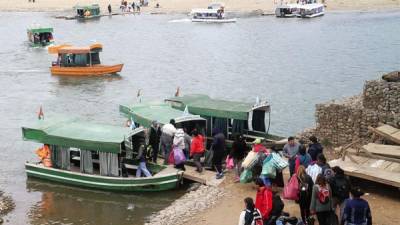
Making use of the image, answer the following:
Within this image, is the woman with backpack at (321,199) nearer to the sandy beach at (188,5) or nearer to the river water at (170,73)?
the river water at (170,73)

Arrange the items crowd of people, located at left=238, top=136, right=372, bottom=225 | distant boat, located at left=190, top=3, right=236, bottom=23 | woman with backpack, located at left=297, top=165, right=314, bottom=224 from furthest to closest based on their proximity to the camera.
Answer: distant boat, located at left=190, top=3, right=236, bottom=23 → woman with backpack, located at left=297, top=165, right=314, bottom=224 → crowd of people, located at left=238, top=136, right=372, bottom=225

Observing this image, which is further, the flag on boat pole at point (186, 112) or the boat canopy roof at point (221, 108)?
the flag on boat pole at point (186, 112)

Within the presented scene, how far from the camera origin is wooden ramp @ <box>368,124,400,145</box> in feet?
55.9

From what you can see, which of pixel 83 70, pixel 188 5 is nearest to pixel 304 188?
pixel 83 70

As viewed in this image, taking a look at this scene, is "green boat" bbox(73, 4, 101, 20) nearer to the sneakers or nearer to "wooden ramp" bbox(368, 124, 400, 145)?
the sneakers

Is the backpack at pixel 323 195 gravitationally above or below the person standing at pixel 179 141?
above

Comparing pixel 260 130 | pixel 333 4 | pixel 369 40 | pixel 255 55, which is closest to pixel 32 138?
pixel 260 130

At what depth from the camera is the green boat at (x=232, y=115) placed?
20.3m

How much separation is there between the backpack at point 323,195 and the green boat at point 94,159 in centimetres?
688

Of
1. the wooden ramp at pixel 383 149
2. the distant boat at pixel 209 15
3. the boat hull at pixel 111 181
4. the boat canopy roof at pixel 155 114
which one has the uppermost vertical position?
the distant boat at pixel 209 15

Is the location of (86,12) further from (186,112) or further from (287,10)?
(186,112)

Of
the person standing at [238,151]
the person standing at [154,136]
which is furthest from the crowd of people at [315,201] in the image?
the person standing at [154,136]

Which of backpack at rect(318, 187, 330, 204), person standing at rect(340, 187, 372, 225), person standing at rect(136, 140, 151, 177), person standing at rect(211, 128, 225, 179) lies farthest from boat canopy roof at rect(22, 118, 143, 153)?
person standing at rect(340, 187, 372, 225)

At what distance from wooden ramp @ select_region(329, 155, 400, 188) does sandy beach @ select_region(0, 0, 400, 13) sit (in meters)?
68.9
